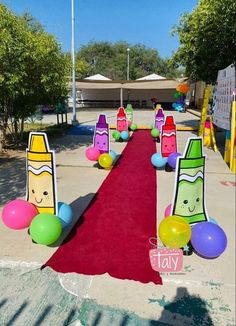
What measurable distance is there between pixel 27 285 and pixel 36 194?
1557mm

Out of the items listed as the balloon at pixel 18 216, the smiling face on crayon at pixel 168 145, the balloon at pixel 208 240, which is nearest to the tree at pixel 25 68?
the smiling face on crayon at pixel 168 145

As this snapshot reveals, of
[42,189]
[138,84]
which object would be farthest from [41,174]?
[138,84]

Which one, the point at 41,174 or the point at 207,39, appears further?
the point at 207,39

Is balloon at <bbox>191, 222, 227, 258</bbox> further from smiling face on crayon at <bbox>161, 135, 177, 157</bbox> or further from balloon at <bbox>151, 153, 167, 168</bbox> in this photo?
smiling face on crayon at <bbox>161, 135, 177, 157</bbox>

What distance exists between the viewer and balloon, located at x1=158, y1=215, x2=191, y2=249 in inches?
166

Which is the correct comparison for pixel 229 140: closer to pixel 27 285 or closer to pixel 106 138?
pixel 106 138

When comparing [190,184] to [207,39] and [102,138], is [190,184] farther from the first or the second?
[207,39]

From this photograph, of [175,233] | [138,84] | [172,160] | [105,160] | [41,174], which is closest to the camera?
[175,233]

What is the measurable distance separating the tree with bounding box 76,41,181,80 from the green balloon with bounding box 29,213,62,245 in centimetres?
5813

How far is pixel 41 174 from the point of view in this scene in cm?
501

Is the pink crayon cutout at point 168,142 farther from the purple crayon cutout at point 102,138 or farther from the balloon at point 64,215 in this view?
the balloon at point 64,215

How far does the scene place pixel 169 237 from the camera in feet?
13.9

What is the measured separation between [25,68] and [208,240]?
7.72m

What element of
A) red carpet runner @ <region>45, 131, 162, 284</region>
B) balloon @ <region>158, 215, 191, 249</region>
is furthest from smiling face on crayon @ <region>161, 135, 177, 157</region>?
balloon @ <region>158, 215, 191, 249</region>
